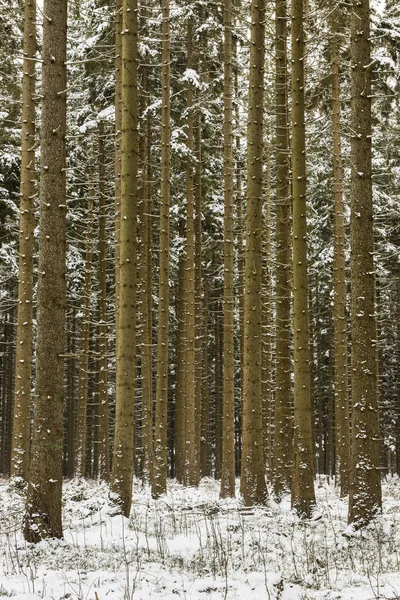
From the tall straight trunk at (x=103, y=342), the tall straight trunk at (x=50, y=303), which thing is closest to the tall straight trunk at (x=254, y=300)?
the tall straight trunk at (x=50, y=303)

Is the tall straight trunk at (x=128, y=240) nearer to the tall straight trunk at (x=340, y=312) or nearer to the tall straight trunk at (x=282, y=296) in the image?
the tall straight trunk at (x=282, y=296)

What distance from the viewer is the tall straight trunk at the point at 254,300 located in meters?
12.0

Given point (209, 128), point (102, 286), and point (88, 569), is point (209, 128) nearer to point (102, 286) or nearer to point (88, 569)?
point (102, 286)

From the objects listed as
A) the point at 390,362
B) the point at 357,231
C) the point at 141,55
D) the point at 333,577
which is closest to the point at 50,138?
the point at 357,231

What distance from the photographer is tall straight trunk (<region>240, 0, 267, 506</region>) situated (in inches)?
473

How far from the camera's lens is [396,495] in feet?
61.7

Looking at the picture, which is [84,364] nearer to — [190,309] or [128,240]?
[190,309]

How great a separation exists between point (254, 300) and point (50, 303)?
5.41m

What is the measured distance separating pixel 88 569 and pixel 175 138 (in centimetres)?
1421

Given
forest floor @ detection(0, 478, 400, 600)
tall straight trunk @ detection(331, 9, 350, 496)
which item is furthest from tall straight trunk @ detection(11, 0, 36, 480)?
tall straight trunk @ detection(331, 9, 350, 496)

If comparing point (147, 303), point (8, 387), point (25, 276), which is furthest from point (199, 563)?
point (8, 387)

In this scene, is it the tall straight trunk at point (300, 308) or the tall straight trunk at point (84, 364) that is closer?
the tall straight trunk at point (300, 308)

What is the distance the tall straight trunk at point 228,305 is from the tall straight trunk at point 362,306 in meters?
6.42

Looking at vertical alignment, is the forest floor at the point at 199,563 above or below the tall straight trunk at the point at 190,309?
below
